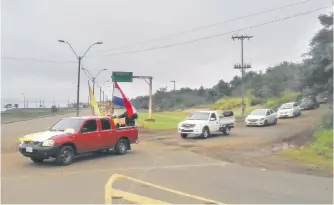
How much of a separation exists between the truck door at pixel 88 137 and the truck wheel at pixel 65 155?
16.8 inches

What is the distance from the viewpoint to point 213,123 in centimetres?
2747

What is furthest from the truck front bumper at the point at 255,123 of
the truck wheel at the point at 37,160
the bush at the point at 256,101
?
the bush at the point at 256,101

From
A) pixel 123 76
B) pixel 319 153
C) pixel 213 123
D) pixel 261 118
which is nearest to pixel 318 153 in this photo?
pixel 319 153

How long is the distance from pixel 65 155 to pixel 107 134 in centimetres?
257

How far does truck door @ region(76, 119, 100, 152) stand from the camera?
14.9 metres

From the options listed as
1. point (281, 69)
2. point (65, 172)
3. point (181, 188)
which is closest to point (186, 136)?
point (65, 172)

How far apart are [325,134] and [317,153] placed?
9.37 feet

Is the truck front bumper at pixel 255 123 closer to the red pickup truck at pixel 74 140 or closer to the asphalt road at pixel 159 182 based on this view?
the red pickup truck at pixel 74 140

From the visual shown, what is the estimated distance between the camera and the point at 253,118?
38.7m

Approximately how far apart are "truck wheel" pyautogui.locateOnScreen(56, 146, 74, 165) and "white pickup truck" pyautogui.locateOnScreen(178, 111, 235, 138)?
12.9 metres

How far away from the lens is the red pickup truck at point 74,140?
1367cm

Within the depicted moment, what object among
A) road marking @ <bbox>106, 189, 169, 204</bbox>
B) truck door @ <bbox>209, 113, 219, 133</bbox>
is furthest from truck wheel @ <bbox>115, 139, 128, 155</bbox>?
truck door @ <bbox>209, 113, 219, 133</bbox>

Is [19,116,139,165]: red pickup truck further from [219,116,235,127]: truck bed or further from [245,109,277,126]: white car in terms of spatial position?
[245,109,277,126]: white car

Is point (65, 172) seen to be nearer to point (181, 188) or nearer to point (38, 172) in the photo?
point (38, 172)
